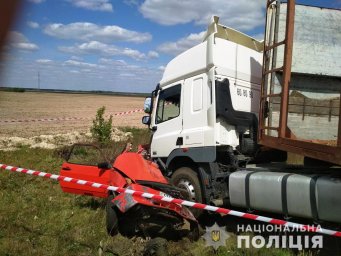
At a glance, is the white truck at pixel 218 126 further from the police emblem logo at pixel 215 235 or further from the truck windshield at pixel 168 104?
the police emblem logo at pixel 215 235

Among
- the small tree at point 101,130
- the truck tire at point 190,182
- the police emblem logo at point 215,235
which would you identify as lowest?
the police emblem logo at point 215,235

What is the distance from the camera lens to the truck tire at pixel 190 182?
645 cm

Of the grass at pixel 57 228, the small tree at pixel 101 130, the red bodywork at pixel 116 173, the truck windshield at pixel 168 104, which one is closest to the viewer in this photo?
the grass at pixel 57 228

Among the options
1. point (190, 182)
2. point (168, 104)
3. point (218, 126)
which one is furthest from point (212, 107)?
point (168, 104)

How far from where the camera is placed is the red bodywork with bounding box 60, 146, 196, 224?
5285mm

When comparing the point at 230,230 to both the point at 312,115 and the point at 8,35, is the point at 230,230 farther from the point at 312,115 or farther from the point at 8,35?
the point at 8,35

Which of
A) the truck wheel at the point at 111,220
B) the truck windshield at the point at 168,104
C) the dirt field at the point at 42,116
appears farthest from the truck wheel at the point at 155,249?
the truck windshield at the point at 168,104

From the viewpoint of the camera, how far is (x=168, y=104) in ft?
25.2

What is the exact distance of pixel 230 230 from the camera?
6266 mm

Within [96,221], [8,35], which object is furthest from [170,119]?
[8,35]

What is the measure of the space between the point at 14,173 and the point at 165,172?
4.28 m

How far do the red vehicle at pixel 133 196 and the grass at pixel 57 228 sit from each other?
0.76 feet

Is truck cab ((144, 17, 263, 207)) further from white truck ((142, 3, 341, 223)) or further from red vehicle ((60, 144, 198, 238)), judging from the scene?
red vehicle ((60, 144, 198, 238))

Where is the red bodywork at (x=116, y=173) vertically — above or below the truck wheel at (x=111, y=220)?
above
